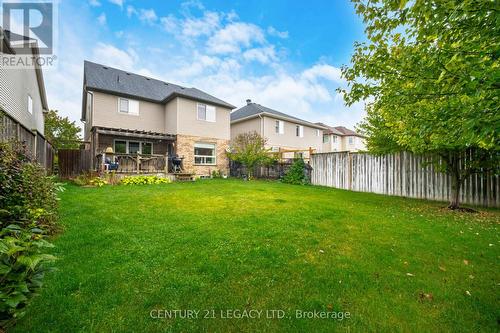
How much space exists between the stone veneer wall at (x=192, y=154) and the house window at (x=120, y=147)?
12.8ft

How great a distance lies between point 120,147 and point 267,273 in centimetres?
1649

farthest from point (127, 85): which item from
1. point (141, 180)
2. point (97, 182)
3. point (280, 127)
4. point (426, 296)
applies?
point (426, 296)

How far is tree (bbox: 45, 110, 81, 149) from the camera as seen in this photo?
20.8 metres

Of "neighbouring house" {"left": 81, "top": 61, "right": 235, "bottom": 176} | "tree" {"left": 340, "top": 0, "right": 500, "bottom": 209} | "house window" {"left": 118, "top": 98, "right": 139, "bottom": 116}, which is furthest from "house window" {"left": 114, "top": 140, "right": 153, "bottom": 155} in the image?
"tree" {"left": 340, "top": 0, "right": 500, "bottom": 209}

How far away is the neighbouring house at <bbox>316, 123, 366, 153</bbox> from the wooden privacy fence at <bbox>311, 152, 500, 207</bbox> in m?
19.9

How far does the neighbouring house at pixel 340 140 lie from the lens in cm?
3228

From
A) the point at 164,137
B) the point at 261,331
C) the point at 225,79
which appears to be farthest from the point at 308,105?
the point at 261,331

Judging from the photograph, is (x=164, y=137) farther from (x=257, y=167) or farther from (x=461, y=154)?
(x=461, y=154)

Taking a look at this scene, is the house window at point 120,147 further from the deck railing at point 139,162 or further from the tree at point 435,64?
the tree at point 435,64

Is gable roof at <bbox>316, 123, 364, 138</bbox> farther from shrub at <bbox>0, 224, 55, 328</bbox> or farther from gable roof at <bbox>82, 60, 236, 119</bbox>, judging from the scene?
shrub at <bbox>0, 224, 55, 328</bbox>

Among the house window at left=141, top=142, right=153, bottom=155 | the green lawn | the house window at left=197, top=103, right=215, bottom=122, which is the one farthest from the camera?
the house window at left=197, top=103, right=215, bottom=122

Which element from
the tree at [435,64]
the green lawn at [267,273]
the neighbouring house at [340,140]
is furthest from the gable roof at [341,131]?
the green lawn at [267,273]

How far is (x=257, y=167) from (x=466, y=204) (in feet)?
38.9

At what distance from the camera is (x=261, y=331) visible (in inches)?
77.4
